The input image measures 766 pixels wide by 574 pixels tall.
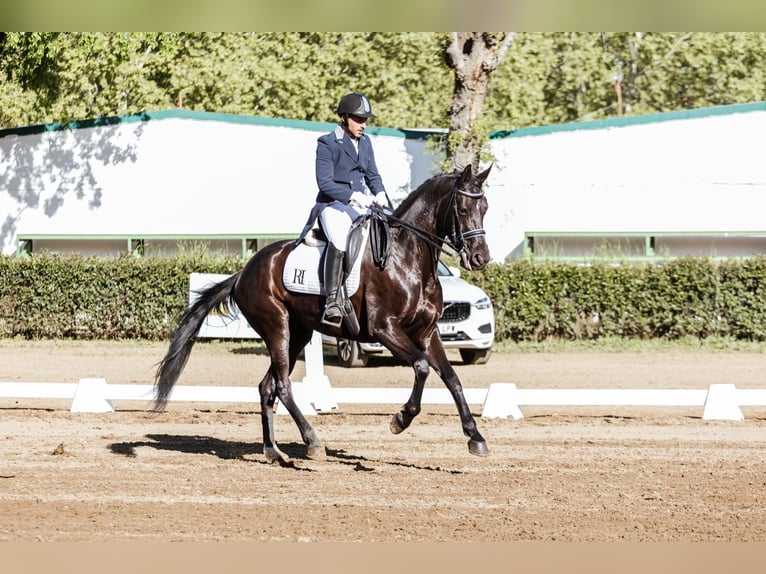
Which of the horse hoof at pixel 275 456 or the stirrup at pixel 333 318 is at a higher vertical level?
the stirrup at pixel 333 318

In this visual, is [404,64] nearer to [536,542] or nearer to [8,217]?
[8,217]

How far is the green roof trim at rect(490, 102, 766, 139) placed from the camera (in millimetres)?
23438

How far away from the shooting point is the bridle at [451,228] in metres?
8.23

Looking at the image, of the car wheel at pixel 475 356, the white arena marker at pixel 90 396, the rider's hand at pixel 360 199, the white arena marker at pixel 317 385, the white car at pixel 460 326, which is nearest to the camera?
the rider's hand at pixel 360 199

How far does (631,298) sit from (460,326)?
217 inches

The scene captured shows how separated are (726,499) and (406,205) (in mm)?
3367

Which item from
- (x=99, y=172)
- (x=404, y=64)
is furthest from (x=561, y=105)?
(x=99, y=172)

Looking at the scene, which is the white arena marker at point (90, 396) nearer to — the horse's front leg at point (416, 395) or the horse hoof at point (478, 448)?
the horse's front leg at point (416, 395)

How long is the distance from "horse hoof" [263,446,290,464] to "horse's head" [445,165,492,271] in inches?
85.8

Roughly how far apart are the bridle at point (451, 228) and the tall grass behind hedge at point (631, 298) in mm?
12420

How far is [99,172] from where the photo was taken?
81.8 feet

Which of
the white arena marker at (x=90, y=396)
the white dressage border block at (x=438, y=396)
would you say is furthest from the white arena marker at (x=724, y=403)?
the white arena marker at (x=90, y=396)

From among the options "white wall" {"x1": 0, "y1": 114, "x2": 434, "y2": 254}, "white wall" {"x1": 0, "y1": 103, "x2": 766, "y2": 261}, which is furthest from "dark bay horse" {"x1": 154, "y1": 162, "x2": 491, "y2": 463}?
"white wall" {"x1": 0, "y1": 114, "x2": 434, "y2": 254}

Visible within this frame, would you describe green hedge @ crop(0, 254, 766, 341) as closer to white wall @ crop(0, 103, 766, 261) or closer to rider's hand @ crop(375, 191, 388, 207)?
white wall @ crop(0, 103, 766, 261)
